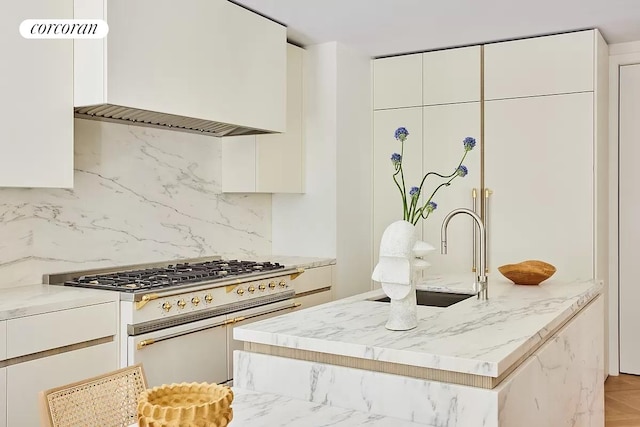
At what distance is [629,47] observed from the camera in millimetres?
4699

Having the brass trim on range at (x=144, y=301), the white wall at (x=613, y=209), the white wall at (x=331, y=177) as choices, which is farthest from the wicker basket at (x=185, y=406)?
the white wall at (x=613, y=209)

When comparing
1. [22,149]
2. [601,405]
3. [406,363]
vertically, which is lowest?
[601,405]

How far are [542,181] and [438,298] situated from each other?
1.94 m

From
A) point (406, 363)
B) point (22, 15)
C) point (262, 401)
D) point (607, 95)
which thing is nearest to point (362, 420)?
point (406, 363)

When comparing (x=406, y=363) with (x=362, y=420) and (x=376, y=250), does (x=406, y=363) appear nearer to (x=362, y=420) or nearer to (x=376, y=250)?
(x=362, y=420)

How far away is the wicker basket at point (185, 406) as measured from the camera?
42.3 inches

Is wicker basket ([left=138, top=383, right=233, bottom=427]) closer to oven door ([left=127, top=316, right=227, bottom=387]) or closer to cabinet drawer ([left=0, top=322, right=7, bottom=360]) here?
cabinet drawer ([left=0, top=322, right=7, bottom=360])

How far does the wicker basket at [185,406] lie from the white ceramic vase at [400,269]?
0.77 m

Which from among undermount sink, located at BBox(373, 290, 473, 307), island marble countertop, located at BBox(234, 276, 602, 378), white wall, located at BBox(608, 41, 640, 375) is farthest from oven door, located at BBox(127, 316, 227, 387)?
white wall, located at BBox(608, 41, 640, 375)

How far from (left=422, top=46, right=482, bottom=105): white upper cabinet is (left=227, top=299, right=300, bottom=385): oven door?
2.06m

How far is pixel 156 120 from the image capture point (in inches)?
138

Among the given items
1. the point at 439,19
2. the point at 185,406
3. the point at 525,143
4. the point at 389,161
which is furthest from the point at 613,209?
the point at 185,406

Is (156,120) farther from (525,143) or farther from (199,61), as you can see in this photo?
(525,143)

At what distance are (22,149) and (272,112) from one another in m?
1.67
